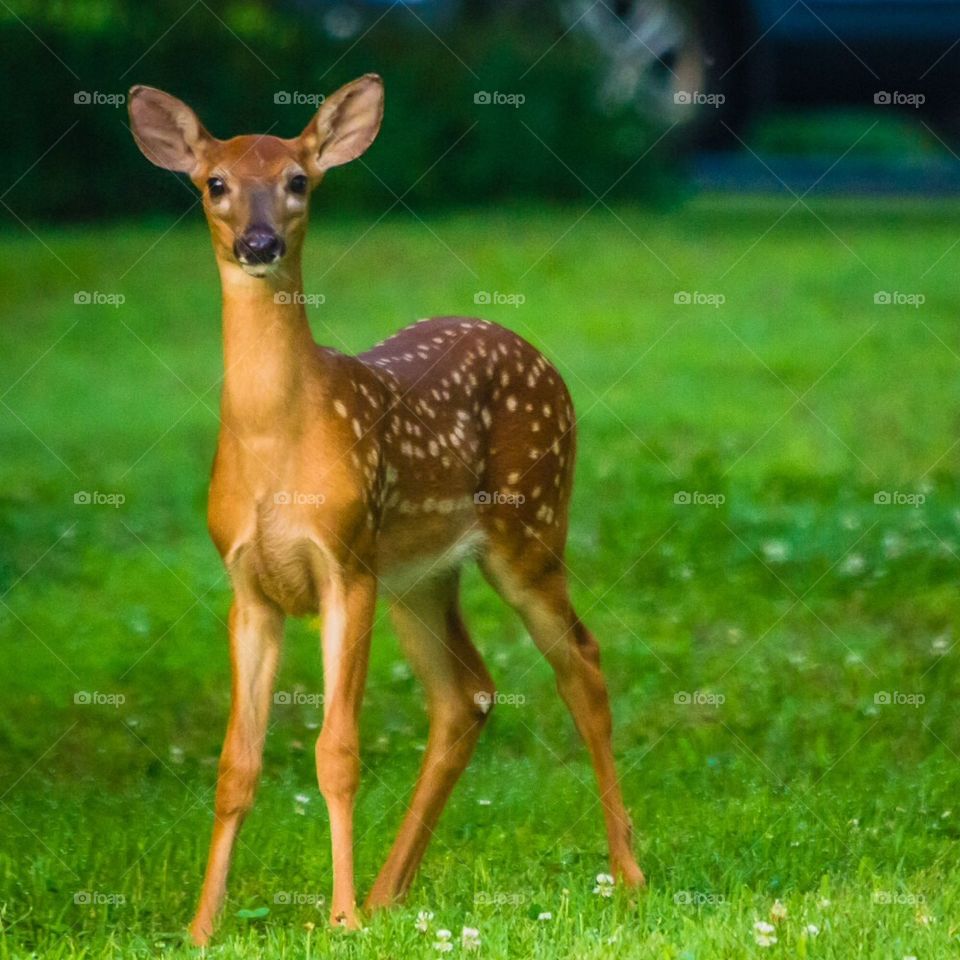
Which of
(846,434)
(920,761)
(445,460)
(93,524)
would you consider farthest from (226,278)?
(846,434)

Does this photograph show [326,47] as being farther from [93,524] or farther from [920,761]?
[920,761]

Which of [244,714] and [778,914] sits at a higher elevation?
[244,714]

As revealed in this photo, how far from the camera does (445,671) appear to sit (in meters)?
7.17

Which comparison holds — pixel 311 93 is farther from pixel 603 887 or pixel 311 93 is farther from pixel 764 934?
pixel 764 934

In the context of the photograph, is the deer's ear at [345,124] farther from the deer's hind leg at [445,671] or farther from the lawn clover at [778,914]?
the lawn clover at [778,914]

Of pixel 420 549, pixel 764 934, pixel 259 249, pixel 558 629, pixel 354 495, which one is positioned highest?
pixel 259 249

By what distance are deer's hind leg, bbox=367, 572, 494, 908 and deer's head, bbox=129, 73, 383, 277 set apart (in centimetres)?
141

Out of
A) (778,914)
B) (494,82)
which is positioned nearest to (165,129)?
(778,914)

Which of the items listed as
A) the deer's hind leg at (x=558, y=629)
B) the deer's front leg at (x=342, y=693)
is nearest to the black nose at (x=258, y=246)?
the deer's front leg at (x=342, y=693)

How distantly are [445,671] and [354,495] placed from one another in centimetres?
118

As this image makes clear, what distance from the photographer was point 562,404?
7320 mm

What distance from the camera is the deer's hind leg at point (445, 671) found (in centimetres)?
700

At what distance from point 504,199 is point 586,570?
10.3 metres

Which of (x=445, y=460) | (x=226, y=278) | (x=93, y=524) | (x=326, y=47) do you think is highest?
(x=326, y=47)
